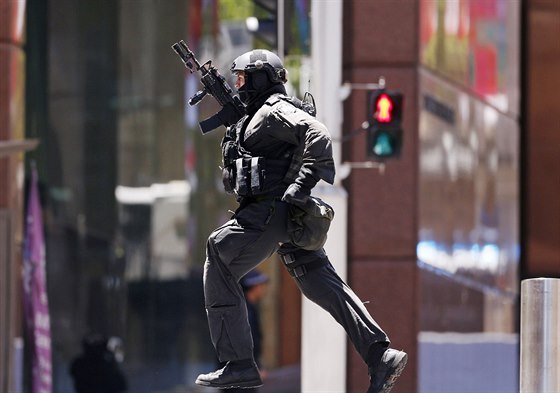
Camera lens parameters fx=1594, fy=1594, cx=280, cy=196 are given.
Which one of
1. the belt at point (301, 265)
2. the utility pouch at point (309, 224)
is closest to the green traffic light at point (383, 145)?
the belt at point (301, 265)

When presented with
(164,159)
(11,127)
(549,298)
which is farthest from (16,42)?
(549,298)

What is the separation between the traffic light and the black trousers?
16.7 feet

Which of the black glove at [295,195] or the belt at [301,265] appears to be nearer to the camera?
the black glove at [295,195]

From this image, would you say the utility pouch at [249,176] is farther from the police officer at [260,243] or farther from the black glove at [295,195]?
the black glove at [295,195]

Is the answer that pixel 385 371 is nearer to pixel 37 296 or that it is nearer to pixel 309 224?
pixel 309 224

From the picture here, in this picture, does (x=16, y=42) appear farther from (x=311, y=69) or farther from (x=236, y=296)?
(x=236, y=296)

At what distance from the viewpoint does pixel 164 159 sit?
16.0 m

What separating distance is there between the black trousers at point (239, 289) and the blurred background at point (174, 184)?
20.3ft

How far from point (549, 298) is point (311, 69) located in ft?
21.9

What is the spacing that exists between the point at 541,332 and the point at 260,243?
1.97 meters

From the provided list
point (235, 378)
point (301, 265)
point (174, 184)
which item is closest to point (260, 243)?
point (301, 265)

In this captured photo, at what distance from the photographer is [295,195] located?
8727mm

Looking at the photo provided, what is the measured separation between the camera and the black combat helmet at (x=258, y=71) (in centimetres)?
916

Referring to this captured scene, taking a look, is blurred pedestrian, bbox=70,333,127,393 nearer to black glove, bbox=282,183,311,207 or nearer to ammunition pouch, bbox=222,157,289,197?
ammunition pouch, bbox=222,157,289,197
